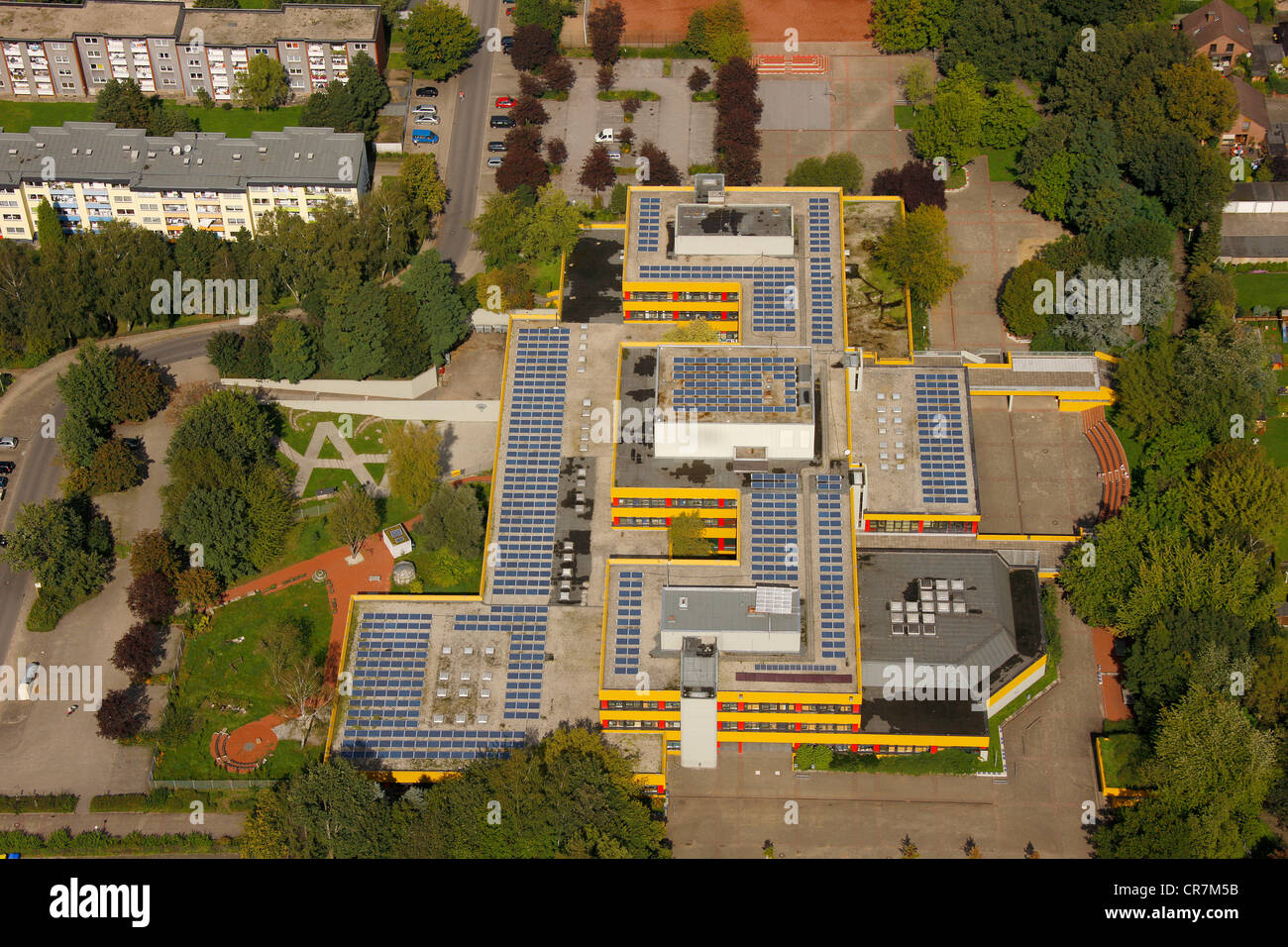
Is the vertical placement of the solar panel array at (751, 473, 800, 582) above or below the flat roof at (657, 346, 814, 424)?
below

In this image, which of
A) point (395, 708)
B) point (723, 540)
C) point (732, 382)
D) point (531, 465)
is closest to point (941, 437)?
point (732, 382)

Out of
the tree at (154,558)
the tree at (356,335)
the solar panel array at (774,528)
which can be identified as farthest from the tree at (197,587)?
the solar panel array at (774,528)

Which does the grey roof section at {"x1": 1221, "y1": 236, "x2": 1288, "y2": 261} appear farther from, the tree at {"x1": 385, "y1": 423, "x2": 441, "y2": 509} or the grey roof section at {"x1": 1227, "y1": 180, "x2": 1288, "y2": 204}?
the tree at {"x1": 385, "y1": 423, "x2": 441, "y2": 509}

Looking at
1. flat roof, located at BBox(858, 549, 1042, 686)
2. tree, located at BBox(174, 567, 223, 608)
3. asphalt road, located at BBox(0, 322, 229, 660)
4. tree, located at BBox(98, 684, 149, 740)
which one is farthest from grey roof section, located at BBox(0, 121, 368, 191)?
flat roof, located at BBox(858, 549, 1042, 686)

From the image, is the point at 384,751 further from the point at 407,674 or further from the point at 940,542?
the point at 940,542

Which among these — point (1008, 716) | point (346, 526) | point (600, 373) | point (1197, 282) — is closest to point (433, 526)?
point (346, 526)
